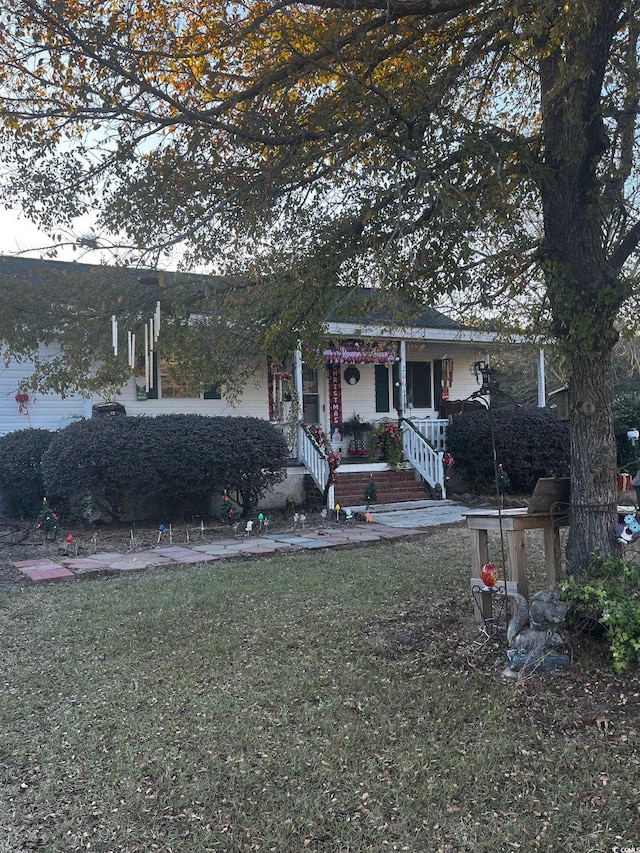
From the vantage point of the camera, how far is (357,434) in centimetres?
1591

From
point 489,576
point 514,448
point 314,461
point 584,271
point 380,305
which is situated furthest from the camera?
point 514,448

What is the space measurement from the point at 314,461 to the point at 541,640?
30.8ft

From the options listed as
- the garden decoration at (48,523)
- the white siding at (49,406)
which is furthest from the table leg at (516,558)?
the white siding at (49,406)

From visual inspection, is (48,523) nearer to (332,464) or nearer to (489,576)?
(332,464)

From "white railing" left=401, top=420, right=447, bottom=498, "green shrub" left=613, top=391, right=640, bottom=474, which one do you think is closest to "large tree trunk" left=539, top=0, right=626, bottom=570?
"white railing" left=401, top=420, right=447, bottom=498

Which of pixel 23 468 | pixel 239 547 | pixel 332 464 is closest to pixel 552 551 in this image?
pixel 239 547

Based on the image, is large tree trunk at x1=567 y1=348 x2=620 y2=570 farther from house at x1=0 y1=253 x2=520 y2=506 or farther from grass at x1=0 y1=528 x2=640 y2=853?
house at x1=0 y1=253 x2=520 y2=506

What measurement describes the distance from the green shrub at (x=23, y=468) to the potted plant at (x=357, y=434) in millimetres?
6672

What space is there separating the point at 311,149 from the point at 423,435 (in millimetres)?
10142

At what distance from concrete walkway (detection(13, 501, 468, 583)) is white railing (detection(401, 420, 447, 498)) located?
1831mm

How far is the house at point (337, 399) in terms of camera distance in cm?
1251

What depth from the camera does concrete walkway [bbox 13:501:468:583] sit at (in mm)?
7820

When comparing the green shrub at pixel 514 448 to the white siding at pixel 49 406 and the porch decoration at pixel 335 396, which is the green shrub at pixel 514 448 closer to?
the porch decoration at pixel 335 396

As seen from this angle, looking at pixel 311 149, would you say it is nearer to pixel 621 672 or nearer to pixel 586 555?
pixel 586 555
